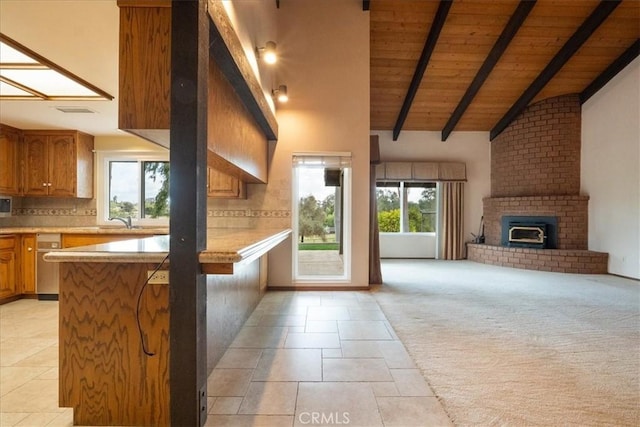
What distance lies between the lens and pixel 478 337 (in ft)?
8.66

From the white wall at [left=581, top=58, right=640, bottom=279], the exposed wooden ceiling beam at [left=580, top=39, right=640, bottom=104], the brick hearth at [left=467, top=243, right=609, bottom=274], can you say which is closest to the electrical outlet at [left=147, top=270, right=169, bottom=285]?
the brick hearth at [left=467, top=243, right=609, bottom=274]

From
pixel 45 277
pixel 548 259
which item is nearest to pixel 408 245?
pixel 548 259

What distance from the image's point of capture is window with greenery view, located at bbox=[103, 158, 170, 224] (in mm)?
4652

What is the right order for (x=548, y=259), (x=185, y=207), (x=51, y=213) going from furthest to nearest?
(x=548, y=259) < (x=51, y=213) < (x=185, y=207)

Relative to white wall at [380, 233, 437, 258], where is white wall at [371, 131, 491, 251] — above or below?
above

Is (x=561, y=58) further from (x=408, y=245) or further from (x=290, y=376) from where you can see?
(x=290, y=376)

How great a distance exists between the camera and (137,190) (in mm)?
4695

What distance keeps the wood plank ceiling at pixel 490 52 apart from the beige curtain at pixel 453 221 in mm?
1628

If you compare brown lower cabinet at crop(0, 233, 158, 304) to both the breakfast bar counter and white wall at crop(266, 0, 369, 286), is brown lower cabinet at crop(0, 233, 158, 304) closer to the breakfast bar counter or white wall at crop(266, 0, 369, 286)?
white wall at crop(266, 0, 369, 286)

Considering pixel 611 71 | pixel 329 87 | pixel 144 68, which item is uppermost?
pixel 611 71

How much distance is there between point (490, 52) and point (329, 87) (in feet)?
10.5

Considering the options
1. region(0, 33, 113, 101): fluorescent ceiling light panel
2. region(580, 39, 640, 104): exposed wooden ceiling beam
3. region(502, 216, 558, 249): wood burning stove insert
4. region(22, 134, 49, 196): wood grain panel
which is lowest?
region(502, 216, 558, 249): wood burning stove insert

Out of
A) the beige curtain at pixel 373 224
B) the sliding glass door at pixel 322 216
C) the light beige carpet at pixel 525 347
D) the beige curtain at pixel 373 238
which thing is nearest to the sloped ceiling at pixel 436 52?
the beige curtain at pixel 373 224

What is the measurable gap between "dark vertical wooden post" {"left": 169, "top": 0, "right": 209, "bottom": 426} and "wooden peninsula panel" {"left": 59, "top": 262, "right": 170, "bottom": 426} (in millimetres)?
193
